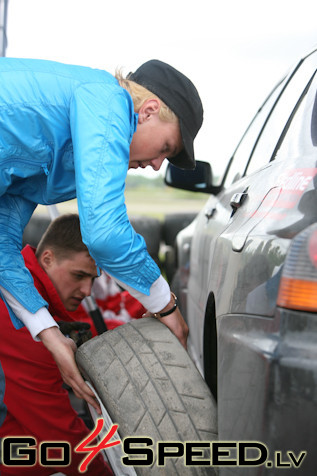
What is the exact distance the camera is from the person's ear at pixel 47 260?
10.0ft

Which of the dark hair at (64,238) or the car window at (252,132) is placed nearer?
the car window at (252,132)

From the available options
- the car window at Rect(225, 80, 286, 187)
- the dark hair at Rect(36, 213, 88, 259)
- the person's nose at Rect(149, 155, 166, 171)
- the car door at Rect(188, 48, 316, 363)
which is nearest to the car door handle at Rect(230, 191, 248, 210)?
the car door at Rect(188, 48, 316, 363)

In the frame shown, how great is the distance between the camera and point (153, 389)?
1699 millimetres

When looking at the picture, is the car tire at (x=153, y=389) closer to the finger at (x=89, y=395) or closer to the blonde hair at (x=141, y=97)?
the finger at (x=89, y=395)

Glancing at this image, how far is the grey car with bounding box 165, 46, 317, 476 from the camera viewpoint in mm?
1204

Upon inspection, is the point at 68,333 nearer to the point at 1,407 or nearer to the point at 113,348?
the point at 1,407

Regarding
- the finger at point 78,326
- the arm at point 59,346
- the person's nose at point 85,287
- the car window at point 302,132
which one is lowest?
the person's nose at point 85,287

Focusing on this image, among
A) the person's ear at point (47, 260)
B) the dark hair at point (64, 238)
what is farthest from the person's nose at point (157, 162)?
the person's ear at point (47, 260)

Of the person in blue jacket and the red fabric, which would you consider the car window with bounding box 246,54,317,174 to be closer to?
the person in blue jacket

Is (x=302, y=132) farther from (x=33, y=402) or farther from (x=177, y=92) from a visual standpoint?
(x=33, y=402)

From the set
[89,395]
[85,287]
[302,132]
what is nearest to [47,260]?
[85,287]

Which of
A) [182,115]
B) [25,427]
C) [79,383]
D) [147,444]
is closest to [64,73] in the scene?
[182,115]

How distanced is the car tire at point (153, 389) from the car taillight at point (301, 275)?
1.87 ft

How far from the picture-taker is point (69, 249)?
307cm
